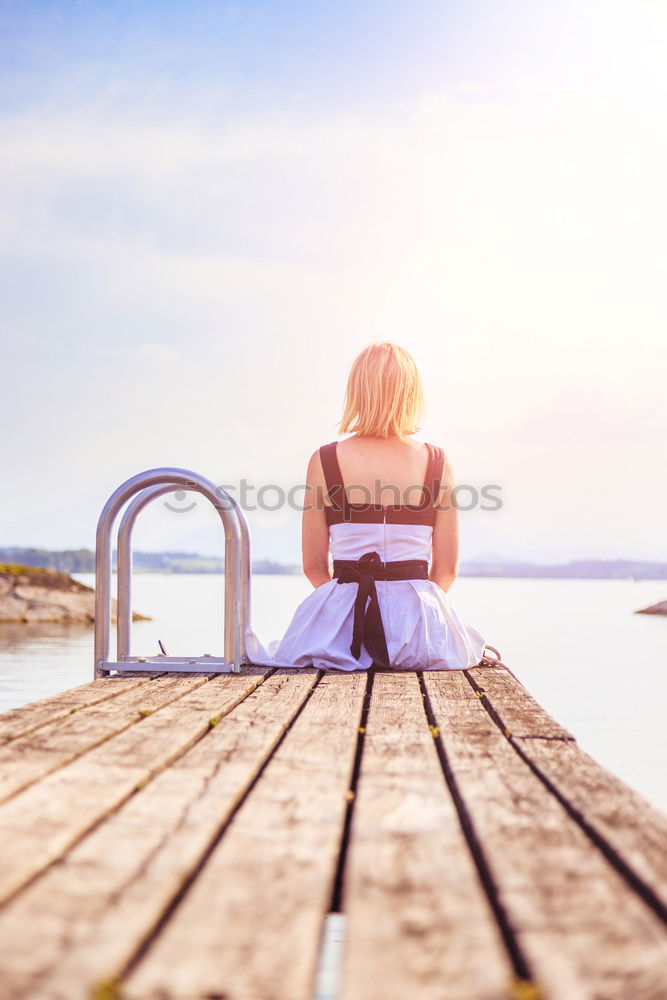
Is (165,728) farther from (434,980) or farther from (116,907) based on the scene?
(434,980)

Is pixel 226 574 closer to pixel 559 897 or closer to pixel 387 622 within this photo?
pixel 387 622

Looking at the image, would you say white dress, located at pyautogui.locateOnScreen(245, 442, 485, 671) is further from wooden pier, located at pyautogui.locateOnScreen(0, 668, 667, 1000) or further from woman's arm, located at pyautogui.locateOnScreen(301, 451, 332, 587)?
wooden pier, located at pyautogui.locateOnScreen(0, 668, 667, 1000)

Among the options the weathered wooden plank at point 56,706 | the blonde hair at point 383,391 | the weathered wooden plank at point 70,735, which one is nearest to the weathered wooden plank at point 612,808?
the weathered wooden plank at point 70,735

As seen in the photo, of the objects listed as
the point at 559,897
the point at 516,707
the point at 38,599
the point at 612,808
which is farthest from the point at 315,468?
the point at 38,599

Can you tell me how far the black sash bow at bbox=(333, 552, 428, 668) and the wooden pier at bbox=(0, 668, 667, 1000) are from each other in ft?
5.73

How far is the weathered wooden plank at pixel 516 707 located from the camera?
2881mm

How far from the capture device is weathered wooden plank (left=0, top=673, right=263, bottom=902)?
1.65m

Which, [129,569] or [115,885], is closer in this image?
[115,885]

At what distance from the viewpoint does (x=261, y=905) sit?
4.70 ft

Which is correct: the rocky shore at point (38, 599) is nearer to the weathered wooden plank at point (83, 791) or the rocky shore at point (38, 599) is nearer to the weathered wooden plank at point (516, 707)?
the weathered wooden plank at point (516, 707)

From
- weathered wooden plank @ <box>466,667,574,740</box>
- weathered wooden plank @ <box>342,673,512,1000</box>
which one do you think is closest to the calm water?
weathered wooden plank @ <box>466,667,574,740</box>

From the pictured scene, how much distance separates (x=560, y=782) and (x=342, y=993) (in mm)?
1135

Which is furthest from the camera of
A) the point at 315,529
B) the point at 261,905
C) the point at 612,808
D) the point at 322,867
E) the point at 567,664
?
the point at 567,664

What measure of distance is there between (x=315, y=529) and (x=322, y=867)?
3405 mm
